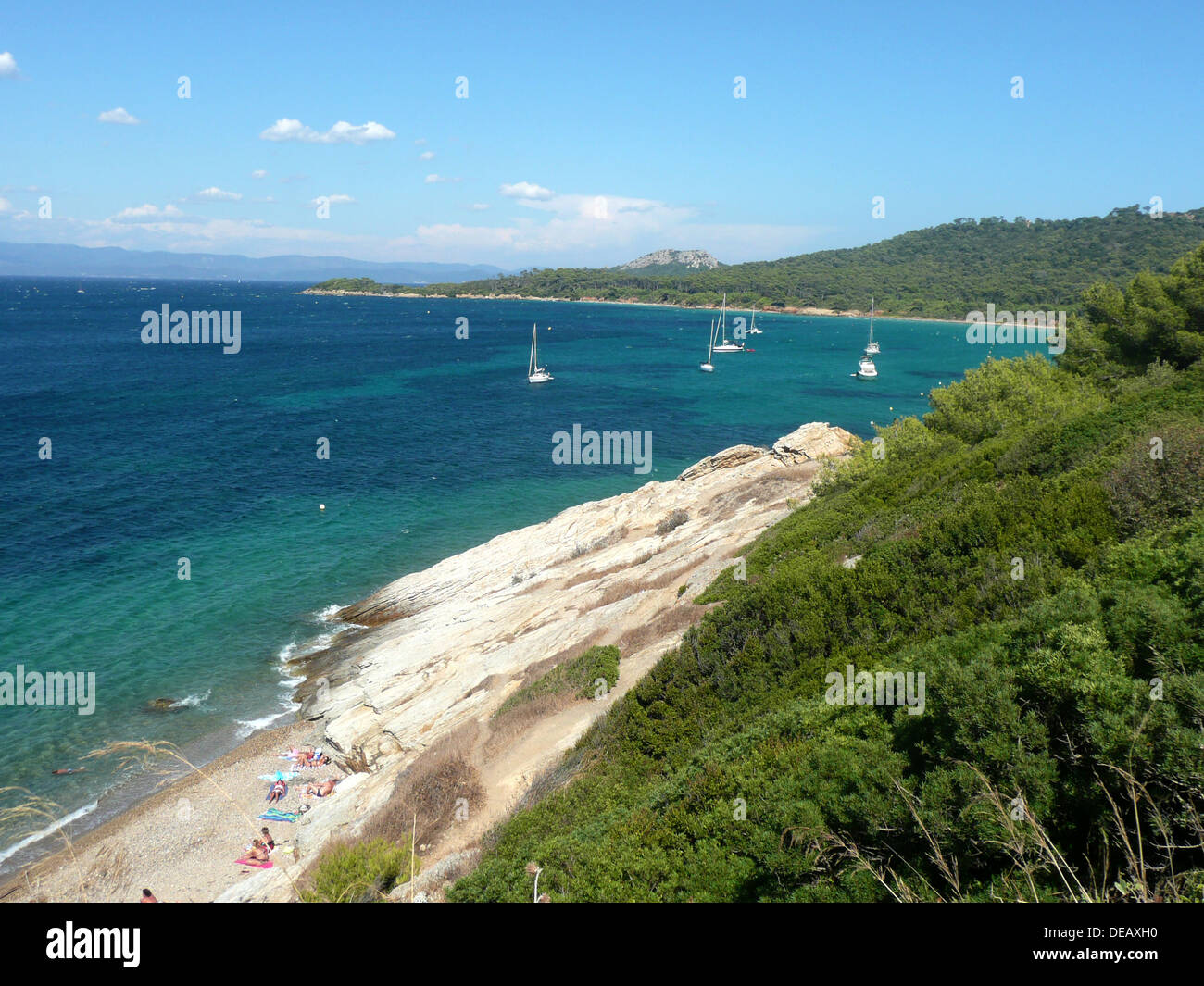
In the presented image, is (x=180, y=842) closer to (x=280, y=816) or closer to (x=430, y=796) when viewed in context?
(x=280, y=816)

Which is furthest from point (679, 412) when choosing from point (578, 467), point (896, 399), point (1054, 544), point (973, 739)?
point (973, 739)

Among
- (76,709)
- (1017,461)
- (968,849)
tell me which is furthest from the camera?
(76,709)

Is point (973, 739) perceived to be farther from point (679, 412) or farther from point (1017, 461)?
point (679, 412)

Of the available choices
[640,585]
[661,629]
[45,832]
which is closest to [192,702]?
[45,832]

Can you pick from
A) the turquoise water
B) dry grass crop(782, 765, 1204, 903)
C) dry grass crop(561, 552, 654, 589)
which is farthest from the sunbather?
dry grass crop(782, 765, 1204, 903)

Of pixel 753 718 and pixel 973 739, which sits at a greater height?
pixel 973 739

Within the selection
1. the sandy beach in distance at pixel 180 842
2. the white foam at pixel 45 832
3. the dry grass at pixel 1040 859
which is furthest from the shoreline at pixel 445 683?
the dry grass at pixel 1040 859
